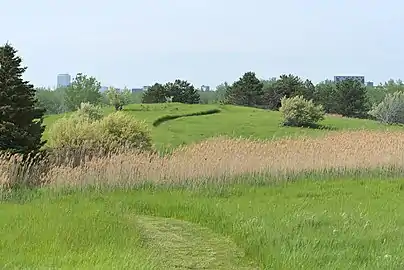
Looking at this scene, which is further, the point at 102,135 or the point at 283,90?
the point at 283,90

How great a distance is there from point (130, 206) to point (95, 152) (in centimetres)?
430

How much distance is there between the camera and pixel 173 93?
52125mm

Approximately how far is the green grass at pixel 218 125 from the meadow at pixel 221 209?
1020cm

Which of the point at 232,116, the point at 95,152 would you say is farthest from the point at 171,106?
the point at 95,152

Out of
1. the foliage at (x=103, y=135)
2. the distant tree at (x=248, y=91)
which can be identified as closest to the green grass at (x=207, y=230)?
the foliage at (x=103, y=135)

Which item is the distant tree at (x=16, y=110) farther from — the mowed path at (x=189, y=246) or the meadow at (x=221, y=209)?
the mowed path at (x=189, y=246)

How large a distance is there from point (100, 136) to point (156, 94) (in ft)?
126

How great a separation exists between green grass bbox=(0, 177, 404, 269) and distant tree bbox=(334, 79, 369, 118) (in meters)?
40.8

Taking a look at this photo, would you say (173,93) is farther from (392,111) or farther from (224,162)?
(224,162)

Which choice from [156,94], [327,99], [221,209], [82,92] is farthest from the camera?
[82,92]

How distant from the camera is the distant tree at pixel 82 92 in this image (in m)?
56.5

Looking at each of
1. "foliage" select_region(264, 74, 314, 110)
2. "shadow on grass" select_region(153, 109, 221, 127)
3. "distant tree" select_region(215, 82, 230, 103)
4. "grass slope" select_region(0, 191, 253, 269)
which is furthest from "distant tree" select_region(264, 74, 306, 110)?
"grass slope" select_region(0, 191, 253, 269)

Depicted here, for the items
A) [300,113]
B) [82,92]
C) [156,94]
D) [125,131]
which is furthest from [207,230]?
[82,92]

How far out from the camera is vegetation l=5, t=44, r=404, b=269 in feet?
17.9
